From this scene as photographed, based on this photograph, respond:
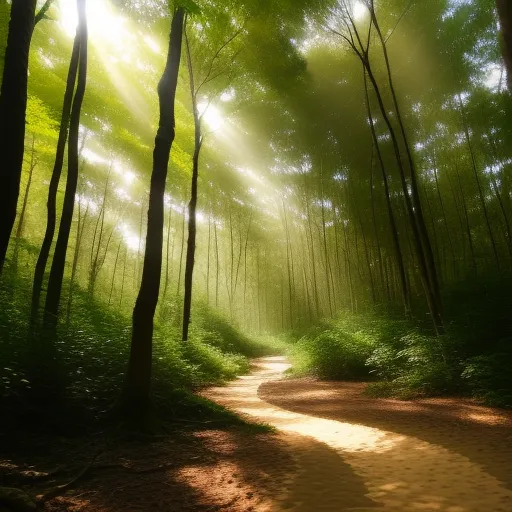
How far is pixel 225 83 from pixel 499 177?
424 inches

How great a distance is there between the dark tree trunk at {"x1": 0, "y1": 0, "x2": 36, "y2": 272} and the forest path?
8.85 feet

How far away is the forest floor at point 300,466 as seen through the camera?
2.23 meters

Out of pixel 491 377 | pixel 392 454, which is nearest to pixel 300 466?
pixel 392 454

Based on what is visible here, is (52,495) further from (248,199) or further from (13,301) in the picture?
(248,199)

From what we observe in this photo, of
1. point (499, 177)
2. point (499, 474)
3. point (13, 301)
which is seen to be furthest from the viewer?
point (499, 177)

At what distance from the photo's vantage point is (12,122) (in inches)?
97.0

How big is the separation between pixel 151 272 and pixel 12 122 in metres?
2.19

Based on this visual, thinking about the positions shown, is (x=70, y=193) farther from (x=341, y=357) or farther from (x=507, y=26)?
(x=341, y=357)

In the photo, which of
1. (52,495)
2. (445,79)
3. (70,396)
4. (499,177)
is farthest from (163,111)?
(499,177)

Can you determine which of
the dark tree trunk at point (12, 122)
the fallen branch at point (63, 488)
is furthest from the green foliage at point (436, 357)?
the dark tree trunk at point (12, 122)

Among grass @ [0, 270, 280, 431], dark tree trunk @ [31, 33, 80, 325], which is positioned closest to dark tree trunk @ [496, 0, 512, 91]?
grass @ [0, 270, 280, 431]

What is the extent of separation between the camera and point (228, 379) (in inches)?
357

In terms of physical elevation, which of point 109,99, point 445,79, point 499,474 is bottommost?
point 499,474

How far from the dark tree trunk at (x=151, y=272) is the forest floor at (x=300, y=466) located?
0.56 meters
